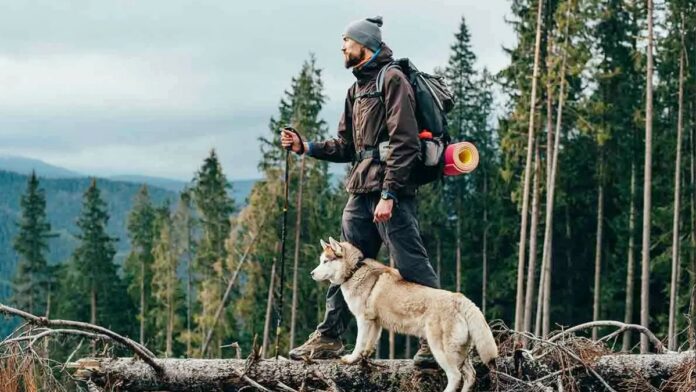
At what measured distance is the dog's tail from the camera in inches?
280

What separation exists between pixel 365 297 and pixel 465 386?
1.10m

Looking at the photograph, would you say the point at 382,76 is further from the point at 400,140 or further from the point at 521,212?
the point at 521,212

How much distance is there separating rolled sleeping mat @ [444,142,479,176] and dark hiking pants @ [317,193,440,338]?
17.1 inches

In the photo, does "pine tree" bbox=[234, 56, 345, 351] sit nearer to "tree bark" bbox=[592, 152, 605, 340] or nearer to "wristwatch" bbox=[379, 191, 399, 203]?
"tree bark" bbox=[592, 152, 605, 340]

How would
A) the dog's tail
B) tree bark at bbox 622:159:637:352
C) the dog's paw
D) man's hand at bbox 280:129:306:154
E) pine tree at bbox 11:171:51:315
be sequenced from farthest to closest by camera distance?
pine tree at bbox 11:171:51:315 < tree bark at bbox 622:159:637:352 < man's hand at bbox 280:129:306:154 < the dog's paw < the dog's tail

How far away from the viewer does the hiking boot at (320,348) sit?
807cm

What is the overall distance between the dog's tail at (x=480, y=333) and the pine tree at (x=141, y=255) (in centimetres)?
5187

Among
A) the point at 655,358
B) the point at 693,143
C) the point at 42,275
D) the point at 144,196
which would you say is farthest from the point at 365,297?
the point at 144,196

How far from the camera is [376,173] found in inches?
309

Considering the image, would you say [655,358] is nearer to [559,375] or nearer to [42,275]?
[559,375]

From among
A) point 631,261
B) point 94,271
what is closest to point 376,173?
point 631,261

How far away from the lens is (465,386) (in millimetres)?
7242

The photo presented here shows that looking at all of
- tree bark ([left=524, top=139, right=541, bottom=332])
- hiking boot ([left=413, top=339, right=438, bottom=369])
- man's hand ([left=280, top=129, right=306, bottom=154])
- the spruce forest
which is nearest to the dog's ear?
man's hand ([left=280, top=129, right=306, bottom=154])

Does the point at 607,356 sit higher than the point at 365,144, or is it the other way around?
the point at 365,144
